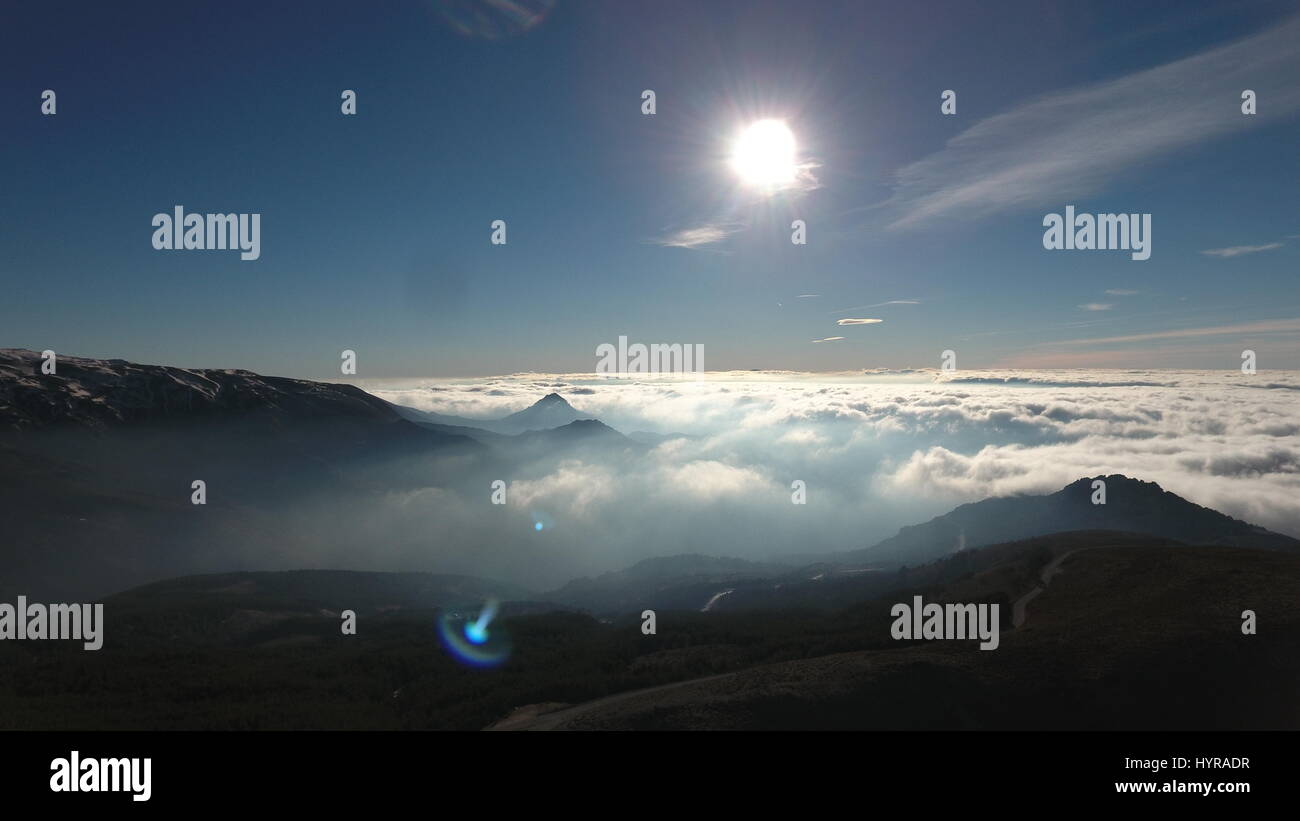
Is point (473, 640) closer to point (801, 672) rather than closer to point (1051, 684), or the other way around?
point (801, 672)

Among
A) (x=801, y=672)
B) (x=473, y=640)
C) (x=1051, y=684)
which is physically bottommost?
(x=473, y=640)

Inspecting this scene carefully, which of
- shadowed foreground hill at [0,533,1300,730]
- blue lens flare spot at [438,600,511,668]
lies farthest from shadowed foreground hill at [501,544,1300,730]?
blue lens flare spot at [438,600,511,668]

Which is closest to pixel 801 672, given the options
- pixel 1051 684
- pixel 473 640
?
pixel 1051 684

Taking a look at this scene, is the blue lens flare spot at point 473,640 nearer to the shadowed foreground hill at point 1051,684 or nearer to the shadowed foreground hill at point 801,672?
the shadowed foreground hill at point 801,672

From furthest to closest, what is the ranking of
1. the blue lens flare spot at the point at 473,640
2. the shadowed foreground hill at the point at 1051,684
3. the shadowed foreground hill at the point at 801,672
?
the blue lens flare spot at the point at 473,640
the shadowed foreground hill at the point at 801,672
the shadowed foreground hill at the point at 1051,684

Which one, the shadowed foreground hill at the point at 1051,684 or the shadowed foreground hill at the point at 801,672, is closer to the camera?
the shadowed foreground hill at the point at 1051,684

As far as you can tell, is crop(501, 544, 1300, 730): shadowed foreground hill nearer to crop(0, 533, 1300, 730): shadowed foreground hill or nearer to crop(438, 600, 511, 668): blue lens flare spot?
crop(0, 533, 1300, 730): shadowed foreground hill

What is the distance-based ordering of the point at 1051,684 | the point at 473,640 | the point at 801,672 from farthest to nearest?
the point at 473,640, the point at 801,672, the point at 1051,684

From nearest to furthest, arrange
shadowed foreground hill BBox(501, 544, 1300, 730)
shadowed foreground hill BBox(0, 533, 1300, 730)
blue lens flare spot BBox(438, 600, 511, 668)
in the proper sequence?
shadowed foreground hill BBox(501, 544, 1300, 730) → shadowed foreground hill BBox(0, 533, 1300, 730) → blue lens flare spot BBox(438, 600, 511, 668)

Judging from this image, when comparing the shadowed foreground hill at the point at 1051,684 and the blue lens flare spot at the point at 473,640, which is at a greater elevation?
the shadowed foreground hill at the point at 1051,684

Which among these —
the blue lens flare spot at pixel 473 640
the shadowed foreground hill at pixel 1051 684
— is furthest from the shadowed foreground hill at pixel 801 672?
the blue lens flare spot at pixel 473 640
